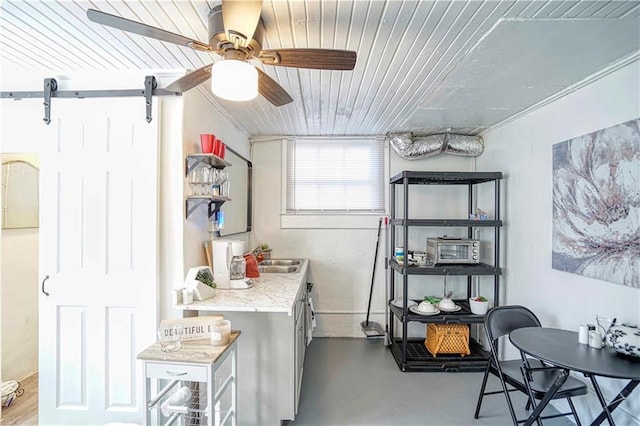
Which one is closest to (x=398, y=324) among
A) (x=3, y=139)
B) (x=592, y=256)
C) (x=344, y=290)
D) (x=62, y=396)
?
(x=344, y=290)

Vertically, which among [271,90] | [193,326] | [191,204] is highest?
[271,90]

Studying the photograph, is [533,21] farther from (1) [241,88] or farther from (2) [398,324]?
(2) [398,324]

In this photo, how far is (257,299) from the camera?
1.95 m

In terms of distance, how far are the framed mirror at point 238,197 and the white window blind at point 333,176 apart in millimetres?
494

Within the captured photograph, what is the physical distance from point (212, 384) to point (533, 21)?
2404 mm

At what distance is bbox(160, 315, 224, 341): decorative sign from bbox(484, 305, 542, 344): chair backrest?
1.95 m

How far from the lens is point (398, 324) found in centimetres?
365

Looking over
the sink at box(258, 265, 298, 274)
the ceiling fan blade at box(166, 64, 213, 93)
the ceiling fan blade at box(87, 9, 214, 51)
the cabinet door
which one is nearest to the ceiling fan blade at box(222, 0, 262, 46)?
the ceiling fan blade at box(87, 9, 214, 51)

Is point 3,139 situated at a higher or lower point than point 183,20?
lower

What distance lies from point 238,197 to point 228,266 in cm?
106

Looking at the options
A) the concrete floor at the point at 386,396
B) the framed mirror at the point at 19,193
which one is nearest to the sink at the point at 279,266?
the concrete floor at the point at 386,396

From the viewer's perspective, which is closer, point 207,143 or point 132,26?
point 132,26

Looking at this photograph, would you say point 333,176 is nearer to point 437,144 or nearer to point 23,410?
point 437,144

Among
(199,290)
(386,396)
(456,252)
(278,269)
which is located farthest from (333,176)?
(386,396)
